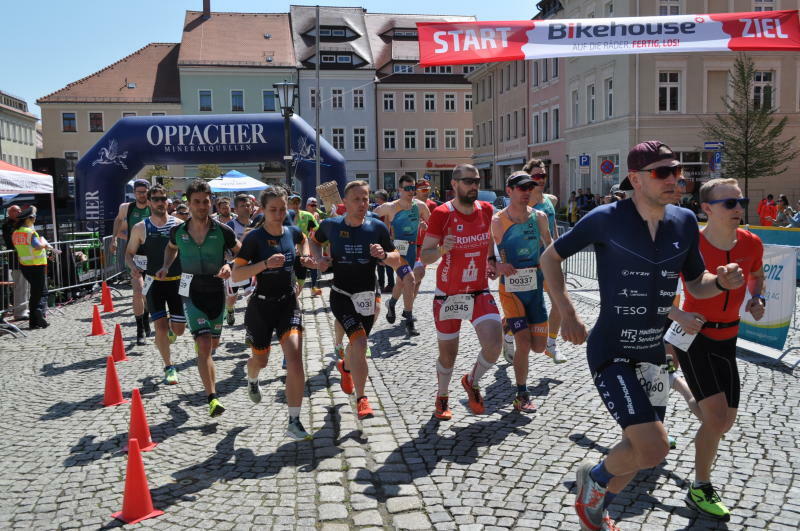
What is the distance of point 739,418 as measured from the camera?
18.8ft

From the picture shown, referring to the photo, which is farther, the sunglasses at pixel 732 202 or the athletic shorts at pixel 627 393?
the sunglasses at pixel 732 202

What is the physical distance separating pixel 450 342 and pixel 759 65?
32440 mm

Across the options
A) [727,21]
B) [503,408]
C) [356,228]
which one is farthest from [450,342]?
[727,21]

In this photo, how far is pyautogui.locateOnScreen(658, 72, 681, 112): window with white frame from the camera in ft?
109

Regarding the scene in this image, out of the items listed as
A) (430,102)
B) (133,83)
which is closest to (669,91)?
(430,102)

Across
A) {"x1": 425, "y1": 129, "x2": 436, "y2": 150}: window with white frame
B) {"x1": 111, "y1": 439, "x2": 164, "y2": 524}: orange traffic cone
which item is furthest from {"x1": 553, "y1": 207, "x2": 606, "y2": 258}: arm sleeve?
{"x1": 425, "y1": 129, "x2": 436, "y2": 150}: window with white frame

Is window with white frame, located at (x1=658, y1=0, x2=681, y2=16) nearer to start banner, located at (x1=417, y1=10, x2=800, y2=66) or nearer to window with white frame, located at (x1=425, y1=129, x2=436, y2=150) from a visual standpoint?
start banner, located at (x1=417, y1=10, x2=800, y2=66)

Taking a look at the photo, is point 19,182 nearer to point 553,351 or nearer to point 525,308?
point 553,351

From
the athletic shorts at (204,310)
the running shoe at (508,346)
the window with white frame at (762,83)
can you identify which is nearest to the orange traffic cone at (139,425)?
the athletic shorts at (204,310)

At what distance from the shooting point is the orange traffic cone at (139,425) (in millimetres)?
5352

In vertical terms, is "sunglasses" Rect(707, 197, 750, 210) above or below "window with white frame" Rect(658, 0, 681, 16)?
below

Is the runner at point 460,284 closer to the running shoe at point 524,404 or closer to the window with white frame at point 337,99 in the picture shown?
the running shoe at point 524,404

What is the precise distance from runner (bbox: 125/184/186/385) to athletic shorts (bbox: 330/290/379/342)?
6.98ft

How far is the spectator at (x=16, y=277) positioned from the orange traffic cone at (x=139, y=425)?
8511 millimetres
